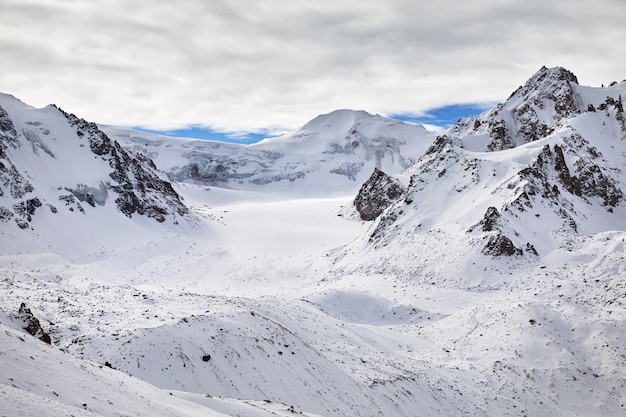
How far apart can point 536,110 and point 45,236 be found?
87.8 meters

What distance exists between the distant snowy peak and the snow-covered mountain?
1.35 ft

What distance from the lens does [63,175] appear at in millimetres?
67062

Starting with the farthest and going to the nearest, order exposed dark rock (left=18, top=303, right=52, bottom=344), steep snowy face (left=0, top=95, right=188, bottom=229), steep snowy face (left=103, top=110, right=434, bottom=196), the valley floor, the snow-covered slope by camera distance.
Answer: steep snowy face (left=103, top=110, right=434, bottom=196)
steep snowy face (left=0, top=95, right=188, bottom=229)
the snow-covered slope
exposed dark rock (left=18, top=303, right=52, bottom=344)
the valley floor

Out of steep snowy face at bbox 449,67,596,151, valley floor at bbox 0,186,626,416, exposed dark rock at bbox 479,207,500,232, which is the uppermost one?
steep snowy face at bbox 449,67,596,151

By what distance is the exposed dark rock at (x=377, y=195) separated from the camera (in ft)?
258

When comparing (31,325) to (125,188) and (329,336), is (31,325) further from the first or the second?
(125,188)

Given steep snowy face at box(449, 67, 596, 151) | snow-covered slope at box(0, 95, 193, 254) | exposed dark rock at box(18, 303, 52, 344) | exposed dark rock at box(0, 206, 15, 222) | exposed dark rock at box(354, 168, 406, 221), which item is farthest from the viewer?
steep snowy face at box(449, 67, 596, 151)

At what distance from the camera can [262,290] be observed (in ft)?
160

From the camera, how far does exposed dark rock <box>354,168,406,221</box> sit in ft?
258

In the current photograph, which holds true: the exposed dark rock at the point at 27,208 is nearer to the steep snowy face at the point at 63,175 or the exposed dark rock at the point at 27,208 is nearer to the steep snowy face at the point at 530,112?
the steep snowy face at the point at 63,175

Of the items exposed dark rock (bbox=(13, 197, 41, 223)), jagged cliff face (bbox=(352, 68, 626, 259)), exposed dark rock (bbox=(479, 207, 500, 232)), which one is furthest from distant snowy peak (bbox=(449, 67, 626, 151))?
exposed dark rock (bbox=(13, 197, 41, 223))

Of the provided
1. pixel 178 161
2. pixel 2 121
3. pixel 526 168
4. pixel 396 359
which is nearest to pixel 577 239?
pixel 526 168

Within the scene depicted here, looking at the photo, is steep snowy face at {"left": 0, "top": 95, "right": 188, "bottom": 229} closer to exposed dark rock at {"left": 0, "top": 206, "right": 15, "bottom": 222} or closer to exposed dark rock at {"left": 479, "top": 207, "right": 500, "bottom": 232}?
exposed dark rock at {"left": 0, "top": 206, "right": 15, "bottom": 222}

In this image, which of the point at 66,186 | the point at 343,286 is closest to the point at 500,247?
the point at 343,286
